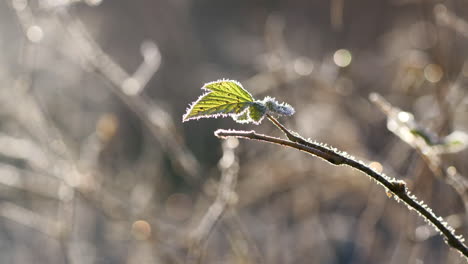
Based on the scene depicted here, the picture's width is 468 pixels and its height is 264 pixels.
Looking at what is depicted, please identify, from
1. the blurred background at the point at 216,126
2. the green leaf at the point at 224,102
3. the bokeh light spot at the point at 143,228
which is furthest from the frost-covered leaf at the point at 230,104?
the bokeh light spot at the point at 143,228

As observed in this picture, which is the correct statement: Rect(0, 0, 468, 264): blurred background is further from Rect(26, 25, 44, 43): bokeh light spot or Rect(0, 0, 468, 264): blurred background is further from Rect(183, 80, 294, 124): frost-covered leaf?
Rect(183, 80, 294, 124): frost-covered leaf

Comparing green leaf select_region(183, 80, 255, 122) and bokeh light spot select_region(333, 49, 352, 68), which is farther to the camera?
bokeh light spot select_region(333, 49, 352, 68)

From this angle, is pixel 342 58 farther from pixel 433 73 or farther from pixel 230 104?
pixel 230 104

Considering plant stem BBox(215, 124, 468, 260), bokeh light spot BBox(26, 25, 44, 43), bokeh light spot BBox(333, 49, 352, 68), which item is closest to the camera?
plant stem BBox(215, 124, 468, 260)

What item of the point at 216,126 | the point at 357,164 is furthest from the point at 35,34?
the point at 216,126

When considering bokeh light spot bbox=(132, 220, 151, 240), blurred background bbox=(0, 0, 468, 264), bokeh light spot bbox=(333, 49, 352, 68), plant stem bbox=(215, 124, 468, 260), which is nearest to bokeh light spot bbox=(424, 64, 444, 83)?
blurred background bbox=(0, 0, 468, 264)

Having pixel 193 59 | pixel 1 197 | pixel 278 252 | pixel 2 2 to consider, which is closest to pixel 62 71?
pixel 1 197
